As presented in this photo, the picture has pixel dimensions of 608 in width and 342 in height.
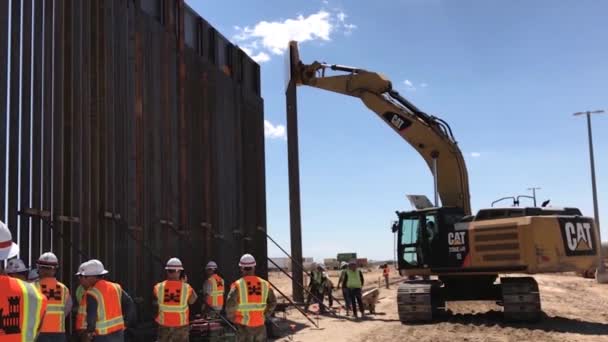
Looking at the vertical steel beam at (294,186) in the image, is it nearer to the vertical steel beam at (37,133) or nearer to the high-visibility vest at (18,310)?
the vertical steel beam at (37,133)

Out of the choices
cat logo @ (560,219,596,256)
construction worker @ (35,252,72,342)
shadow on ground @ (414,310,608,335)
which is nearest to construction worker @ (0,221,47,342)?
construction worker @ (35,252,72,342)

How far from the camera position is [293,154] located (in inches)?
848

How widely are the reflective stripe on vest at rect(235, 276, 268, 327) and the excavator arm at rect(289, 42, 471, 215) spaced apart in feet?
34.5

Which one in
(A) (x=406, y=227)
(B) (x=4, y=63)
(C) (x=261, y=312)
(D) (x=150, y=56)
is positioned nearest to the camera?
(C) (x=261, y=312)

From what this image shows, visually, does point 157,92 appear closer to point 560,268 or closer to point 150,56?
point 150,56

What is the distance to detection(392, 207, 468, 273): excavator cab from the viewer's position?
1667 centimetres

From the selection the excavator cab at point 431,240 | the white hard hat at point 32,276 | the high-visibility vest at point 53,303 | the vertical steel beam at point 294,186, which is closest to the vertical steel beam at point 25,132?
the white hard hat at point 32,276

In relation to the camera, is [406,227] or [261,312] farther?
[406,227]

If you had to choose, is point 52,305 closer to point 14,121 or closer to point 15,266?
point 15,266

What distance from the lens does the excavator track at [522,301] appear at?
15.7m

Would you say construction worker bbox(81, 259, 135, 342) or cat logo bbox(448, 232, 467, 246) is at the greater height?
cat logo bbox(448, 232, 467, 246)

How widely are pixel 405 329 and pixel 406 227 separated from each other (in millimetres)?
2974

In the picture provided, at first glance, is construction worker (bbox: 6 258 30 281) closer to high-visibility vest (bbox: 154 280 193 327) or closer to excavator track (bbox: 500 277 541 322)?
high-visibility vest (bbox: 154 280 193 327)

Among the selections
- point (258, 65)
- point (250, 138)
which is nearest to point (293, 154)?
point (250, 138)
